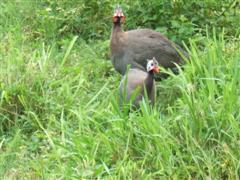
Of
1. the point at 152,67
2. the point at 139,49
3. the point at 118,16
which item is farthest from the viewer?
the point at 118,16

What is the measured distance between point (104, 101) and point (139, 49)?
0.76m

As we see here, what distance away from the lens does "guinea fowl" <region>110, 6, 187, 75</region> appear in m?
6.21

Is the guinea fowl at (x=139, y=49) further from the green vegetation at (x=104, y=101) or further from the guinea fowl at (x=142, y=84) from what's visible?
the guinea fowl at (x=142, y=84)

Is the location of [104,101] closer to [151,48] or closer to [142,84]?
[142,84]

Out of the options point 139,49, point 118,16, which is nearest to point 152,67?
point 139,49

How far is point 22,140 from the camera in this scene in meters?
5.38

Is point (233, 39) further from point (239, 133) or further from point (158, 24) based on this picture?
point (239, 133)

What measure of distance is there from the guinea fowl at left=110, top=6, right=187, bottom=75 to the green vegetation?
217 millimetres

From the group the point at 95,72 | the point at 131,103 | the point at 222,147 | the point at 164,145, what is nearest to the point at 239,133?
the point at 222,147

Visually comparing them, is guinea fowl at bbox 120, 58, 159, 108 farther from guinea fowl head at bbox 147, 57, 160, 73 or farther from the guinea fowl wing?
the guinea fowl wing

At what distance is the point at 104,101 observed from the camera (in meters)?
5.65

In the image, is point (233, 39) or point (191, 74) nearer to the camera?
point (191, 74)

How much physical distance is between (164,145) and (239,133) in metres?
0.45

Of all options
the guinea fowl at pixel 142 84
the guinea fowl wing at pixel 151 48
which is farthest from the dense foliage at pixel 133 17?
the guinea fowl at pixel 142 84
